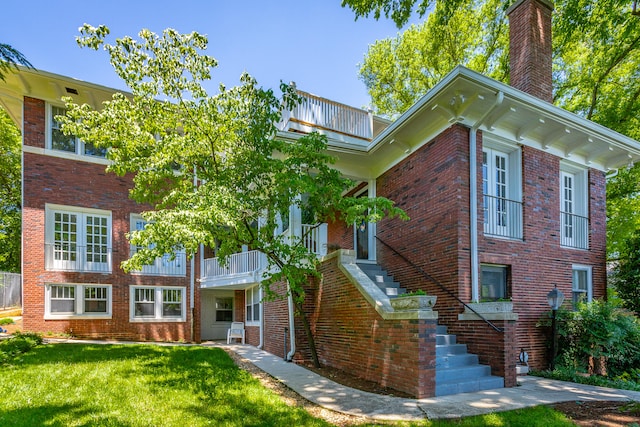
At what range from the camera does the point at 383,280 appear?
8727 mm

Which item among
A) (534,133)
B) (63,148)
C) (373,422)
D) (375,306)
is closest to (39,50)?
(63,148)

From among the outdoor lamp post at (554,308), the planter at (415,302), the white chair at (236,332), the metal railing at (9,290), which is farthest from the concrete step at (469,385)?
the metal railing at (9,290)

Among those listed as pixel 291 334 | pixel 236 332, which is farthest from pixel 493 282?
pixel 236 332

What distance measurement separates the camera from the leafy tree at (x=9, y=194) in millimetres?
19172

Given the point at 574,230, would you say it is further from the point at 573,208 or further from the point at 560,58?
the point at 560,58

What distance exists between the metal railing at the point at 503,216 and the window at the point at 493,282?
2.50ft

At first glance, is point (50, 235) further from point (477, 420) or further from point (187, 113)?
point (477, 420)

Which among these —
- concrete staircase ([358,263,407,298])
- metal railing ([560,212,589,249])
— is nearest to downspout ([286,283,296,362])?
concrete staircase ([358,263,407,298])

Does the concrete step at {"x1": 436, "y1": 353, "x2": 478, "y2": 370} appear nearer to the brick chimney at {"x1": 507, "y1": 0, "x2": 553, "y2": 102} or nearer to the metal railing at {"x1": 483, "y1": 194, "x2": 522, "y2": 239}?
→ the metal railing at {"x1": 483, "y1": 194, "x2": 522, "y2": 239}

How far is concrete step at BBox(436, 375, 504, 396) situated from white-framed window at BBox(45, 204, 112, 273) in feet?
40.4

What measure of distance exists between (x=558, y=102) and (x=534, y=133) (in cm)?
1022

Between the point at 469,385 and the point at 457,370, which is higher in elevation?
the point at 457,370

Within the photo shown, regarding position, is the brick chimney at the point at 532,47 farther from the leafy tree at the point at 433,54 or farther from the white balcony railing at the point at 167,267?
the white balcony railing at the point at 167,267

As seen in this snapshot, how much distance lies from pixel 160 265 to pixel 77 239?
2913mm
